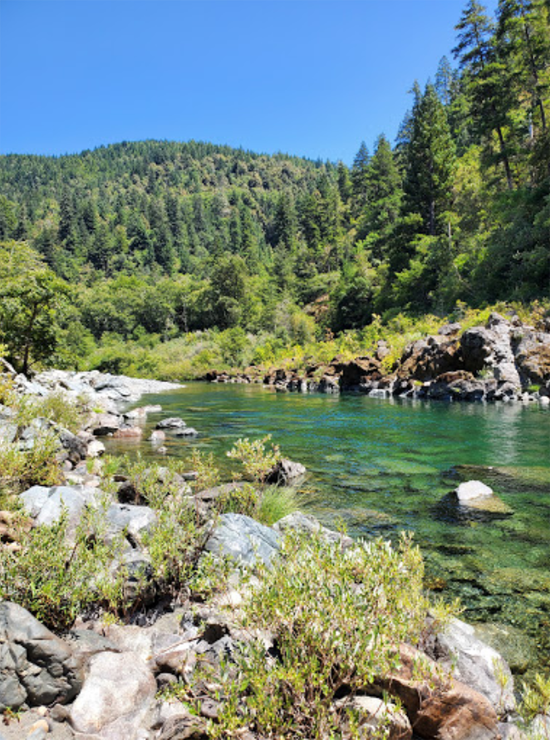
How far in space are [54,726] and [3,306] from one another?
1869 centimetres

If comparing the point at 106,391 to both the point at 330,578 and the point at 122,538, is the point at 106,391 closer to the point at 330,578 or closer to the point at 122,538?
the point at 122,538

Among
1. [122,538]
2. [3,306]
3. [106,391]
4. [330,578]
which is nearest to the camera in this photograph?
[330,578]

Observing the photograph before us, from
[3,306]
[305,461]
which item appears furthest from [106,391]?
[305,461]

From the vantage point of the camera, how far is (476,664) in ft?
11.5

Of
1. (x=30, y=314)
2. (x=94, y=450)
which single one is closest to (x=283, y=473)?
(x=94, y=450)

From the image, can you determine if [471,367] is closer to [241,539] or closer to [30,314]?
[30,314]

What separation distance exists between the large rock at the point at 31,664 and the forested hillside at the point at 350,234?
58.5 feet

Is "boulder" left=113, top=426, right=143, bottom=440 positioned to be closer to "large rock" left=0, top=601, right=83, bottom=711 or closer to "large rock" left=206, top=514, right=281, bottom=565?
"large rock" left=206, top=514, right=281, bottom=565

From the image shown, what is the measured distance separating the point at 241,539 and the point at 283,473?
461cm

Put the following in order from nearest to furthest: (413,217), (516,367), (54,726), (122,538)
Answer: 1. (54,726)
2. (122,538)
3. (516,367)
4. (413,217)

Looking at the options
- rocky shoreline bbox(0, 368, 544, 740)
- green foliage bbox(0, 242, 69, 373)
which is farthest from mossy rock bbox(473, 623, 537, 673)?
green foliage bbox(0, 242, 69, 373)

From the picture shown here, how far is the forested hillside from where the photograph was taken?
3116cm

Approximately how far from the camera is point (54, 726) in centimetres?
272

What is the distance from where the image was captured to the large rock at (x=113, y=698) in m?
2.80
